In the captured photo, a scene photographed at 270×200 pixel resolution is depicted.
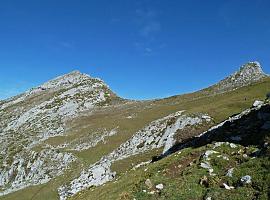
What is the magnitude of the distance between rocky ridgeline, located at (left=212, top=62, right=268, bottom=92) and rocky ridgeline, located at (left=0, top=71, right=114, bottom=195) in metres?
48.9

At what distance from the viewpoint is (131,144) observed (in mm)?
75062

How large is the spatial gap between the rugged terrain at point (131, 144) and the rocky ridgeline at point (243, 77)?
1.59 ft

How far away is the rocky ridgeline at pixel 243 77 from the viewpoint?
361 ft

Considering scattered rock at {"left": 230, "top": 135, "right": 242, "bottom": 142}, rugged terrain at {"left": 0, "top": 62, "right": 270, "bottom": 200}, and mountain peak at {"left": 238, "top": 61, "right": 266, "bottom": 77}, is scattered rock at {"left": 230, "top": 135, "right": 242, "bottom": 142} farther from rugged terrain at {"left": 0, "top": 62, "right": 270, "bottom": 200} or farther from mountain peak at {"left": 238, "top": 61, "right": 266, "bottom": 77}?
mountain peak at {"left": 238, "top": 61, "right": 266, "bottom": 77}

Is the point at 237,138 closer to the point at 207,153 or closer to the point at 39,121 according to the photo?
the point at 207,153

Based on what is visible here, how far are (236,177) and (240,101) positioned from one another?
172 feet

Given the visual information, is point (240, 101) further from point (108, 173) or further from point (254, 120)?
point (254, 120)

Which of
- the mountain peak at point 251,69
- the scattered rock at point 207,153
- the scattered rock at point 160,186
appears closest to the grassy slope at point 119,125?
the scattered rock at point 160,186

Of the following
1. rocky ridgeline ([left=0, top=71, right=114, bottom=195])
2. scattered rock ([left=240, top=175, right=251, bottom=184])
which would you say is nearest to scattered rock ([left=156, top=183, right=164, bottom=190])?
scattered rock ([left=240, top=175, right=251, bottom=184])

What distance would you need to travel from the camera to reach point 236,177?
87.7 feet

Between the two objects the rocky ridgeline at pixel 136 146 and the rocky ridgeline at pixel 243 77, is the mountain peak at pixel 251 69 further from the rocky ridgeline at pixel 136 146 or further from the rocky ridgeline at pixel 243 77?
the rocky ridgeline at pixel 136 146

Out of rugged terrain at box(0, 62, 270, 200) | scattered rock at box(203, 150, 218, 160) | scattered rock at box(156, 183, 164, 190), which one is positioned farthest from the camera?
scattered rock at box(203, 150, 218, 160)

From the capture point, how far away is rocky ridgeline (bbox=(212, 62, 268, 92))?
109887 mm

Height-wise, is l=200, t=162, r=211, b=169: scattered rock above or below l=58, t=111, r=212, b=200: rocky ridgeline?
below
